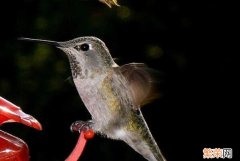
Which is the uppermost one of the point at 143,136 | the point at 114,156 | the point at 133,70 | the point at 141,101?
the point at 133,70

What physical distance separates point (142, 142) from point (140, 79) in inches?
15.2

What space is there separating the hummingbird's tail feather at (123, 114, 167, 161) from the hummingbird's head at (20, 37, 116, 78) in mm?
363

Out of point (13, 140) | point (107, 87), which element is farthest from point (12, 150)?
point (107, 87)

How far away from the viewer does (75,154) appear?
79.0 inches

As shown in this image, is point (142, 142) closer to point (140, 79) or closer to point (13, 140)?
point (140, 79)

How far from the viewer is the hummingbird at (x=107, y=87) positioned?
81.7 inches

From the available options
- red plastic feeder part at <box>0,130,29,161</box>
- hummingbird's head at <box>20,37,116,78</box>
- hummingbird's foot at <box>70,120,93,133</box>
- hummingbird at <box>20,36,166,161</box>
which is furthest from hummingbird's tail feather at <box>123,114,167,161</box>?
red plastic feeder part at <box>0,130,29,161</box>

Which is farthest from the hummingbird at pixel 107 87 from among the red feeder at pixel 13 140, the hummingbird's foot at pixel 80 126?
the red feeder at pixel 13 140

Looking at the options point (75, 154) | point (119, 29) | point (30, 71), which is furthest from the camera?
point (119, 29)

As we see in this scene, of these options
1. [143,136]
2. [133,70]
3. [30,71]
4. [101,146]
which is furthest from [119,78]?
[101,146]

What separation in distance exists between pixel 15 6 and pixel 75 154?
2479 millimetres

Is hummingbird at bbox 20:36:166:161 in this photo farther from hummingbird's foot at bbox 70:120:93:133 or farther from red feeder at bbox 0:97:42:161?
red feeder at bbox 0:97:42:161

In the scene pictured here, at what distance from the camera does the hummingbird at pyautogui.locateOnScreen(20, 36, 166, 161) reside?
6.81 ft

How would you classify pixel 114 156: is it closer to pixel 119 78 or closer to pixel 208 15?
pixel 208 15
